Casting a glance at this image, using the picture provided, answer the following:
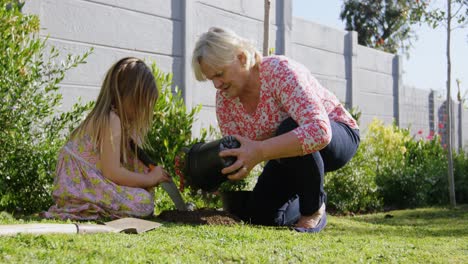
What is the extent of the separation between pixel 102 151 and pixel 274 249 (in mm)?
1497

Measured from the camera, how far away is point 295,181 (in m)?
4.25

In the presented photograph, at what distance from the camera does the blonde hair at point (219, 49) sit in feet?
12.9

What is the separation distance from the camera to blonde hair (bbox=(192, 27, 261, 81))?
3.93 metres

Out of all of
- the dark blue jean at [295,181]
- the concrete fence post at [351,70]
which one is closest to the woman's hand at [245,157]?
the dark blue jean at [295,181]

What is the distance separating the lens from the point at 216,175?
4.04m

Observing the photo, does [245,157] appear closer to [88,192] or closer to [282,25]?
[88,192]

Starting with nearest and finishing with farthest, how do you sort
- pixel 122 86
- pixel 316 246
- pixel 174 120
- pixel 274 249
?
pixel 274 249
pixel 316 246
pixel 122 86
pixel 174 120

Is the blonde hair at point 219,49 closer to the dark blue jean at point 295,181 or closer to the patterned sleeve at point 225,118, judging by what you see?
the patterned sleeve at point 225,118

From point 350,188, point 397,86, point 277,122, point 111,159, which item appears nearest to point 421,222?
point 350,188

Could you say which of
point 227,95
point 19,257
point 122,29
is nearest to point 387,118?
point 122,29

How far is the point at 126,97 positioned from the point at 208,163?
713 millimetres

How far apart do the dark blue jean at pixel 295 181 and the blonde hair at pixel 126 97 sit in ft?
2.82

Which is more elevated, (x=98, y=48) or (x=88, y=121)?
(x=98, y=48)

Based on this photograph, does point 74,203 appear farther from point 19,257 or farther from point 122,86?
point 19,257
